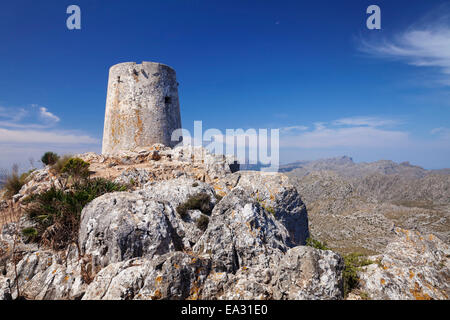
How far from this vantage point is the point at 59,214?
26.3 feet

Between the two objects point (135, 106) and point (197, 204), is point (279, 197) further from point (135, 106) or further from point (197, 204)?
point (135, 106)

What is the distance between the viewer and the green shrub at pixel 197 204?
8152 millimetres

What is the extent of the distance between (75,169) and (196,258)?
395 inches

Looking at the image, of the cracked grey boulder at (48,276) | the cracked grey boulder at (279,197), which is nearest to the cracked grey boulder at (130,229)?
the cracked grey boulder at (48,276)

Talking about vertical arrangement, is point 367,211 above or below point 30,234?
below

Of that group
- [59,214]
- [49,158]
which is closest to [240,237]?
[59,214]

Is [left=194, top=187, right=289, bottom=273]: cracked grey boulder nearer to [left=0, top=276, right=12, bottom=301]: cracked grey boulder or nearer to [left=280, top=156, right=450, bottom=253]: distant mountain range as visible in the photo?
[left=0, top=276, right=12, bottom=301]: cracked grey boulder

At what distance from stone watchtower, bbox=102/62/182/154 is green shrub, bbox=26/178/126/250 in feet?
24.2

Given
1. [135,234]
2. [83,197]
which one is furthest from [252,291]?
[83,197]

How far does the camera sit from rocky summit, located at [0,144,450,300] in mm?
4523

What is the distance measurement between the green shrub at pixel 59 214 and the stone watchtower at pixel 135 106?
7377 mm

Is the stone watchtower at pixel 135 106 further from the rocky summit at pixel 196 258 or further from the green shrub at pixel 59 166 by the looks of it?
the rocky summit at pixel 196 258

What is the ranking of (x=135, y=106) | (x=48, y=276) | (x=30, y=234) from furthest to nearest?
(x=135, y=106) < (x=30, y=234) < (x=48, y=276)
